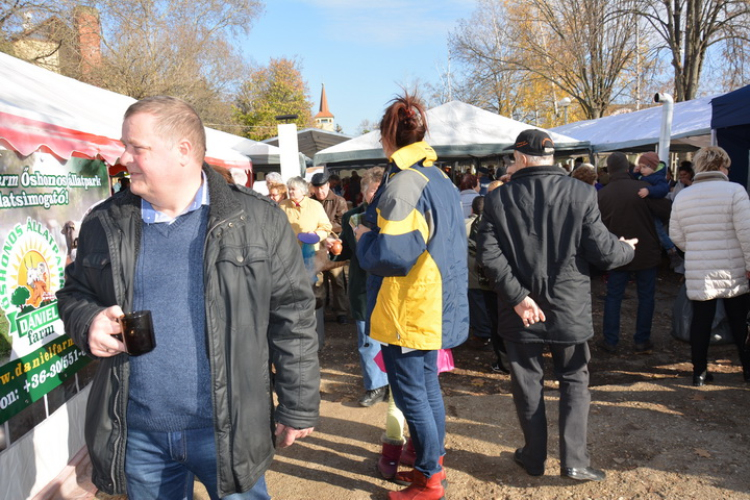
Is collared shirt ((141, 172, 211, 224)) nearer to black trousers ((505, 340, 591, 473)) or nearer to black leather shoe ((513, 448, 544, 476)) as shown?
black trousers ((505, 340, 591, 473))

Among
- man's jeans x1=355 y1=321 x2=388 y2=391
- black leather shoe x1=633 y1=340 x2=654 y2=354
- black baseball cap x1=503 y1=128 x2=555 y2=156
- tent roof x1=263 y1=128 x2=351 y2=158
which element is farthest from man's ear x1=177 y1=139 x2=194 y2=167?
tent roof x1=263 y1=128 x2=351 y2=158

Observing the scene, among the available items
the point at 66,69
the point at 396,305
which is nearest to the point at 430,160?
the point at 396,305

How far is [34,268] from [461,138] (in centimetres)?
875

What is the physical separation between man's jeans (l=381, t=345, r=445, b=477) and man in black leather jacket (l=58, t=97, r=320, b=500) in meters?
1.01

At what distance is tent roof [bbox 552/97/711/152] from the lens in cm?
1165

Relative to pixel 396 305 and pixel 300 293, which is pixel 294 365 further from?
pixel 396 305

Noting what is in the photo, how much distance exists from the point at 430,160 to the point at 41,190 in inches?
91.8

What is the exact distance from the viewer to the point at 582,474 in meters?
3.07

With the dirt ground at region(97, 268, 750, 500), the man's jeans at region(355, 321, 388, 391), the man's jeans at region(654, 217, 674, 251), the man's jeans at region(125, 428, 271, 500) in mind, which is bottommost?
the dirt ground at region(97, 268, 750, 500)

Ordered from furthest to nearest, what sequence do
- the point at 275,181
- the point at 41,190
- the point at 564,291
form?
1. the point at 275,181
2. the point at 41,190
3. the point at 564,291

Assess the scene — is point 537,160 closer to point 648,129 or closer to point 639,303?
point 639,303

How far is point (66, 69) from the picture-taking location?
1841 centimetres

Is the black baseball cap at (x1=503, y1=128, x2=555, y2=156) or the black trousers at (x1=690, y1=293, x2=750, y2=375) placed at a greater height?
the black baseball cap at (x1=503, y1=128, x2=555, y2=156)

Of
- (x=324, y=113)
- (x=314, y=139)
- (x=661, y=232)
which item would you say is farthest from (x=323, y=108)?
(x=661, y=232)
